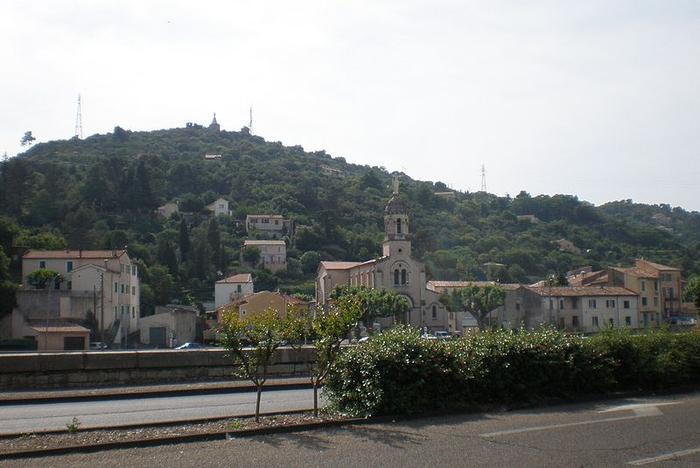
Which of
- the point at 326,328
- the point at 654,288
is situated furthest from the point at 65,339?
the point at 654,288

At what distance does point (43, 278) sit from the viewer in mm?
59781

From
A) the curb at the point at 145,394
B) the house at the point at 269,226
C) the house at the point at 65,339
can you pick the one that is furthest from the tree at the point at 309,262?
the curb at the point at 145,394

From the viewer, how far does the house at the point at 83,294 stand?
178ft

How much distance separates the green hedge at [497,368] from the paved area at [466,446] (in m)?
0.57

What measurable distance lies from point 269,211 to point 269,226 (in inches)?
497

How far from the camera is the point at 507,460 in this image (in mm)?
8656

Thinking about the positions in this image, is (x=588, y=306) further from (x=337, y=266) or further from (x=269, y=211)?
(x=269, y=211)

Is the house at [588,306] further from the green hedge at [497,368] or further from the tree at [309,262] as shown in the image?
the green hedge at [497,368]

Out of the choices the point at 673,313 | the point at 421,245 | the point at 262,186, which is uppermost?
the point at 262,186

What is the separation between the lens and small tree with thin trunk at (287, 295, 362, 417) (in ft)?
36.5

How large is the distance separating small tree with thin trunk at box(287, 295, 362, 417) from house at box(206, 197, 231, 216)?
13152 cm

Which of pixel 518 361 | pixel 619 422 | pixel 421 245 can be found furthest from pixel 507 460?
pixel 421 245

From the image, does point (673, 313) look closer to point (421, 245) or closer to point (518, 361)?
point (421, 245)

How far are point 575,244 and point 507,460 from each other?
464ft
